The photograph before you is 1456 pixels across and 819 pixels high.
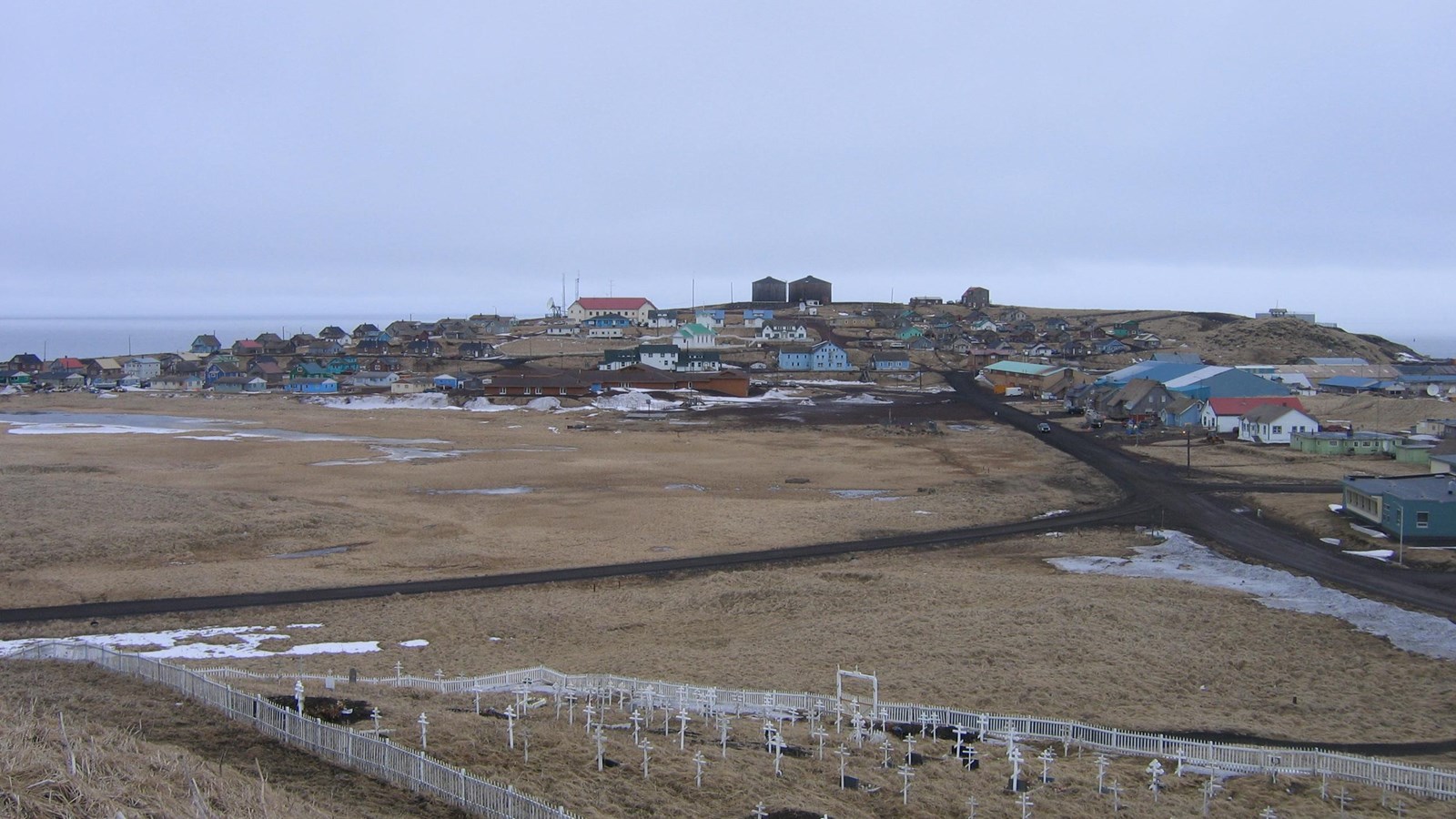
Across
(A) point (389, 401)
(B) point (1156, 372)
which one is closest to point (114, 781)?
(A) point (389, 401)

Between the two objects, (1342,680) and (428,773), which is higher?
(428,773)

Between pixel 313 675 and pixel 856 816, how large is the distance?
11026mm

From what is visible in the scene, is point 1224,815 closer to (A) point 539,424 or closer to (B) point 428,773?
(B) point 428,773

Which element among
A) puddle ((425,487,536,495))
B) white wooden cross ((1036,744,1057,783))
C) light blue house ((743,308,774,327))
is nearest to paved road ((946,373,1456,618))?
white wooden cross ((1036,744,1057,783))

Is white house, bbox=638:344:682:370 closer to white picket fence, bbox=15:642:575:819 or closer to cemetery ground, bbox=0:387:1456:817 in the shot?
cemetery ground, bbox=0:387:1456:817

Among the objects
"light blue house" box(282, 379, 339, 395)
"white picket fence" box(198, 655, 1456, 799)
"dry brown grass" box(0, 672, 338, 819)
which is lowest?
"white picket fence" box(198, 655, 1456, 799)

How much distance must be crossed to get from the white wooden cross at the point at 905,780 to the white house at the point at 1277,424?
157ft

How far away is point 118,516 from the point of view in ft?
105

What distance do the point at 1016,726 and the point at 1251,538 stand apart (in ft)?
65.3

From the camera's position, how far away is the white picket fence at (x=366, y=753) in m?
10.7

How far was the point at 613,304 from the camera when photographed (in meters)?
134

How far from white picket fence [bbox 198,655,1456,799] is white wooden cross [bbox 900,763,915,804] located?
2440mm

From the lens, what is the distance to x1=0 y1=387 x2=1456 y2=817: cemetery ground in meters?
12.8

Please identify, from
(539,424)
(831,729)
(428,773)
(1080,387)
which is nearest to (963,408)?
(1080,387)
